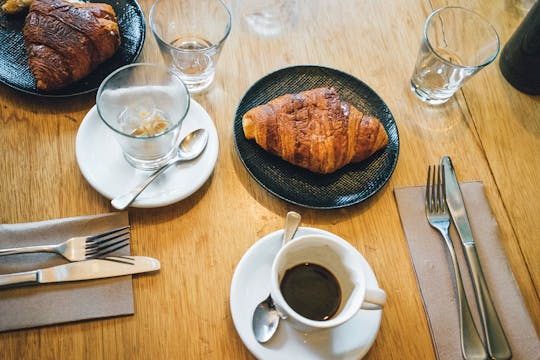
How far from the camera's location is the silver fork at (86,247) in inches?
35.4

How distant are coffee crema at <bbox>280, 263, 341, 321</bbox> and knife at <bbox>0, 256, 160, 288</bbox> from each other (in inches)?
10.5

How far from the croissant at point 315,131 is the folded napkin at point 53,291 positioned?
379 mm

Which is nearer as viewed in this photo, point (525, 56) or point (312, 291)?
point (312, 291)

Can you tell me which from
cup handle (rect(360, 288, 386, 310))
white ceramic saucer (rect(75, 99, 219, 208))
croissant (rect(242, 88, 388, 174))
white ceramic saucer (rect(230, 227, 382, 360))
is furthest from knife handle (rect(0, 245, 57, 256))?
cup handle (rect(360, 288, 386, 310))

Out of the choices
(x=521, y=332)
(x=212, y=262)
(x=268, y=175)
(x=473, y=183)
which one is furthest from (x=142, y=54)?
(x=521, y=332)

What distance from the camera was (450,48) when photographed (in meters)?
1.27

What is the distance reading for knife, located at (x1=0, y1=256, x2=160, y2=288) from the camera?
0.87m

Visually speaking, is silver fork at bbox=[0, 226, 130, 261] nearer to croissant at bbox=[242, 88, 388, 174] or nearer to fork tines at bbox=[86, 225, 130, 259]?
fork tines at bbox=[86, 225, 130, 259]

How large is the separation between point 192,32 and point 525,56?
0.84 metres

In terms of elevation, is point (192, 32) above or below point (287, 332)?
above

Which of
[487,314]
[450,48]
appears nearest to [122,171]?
[487,314]

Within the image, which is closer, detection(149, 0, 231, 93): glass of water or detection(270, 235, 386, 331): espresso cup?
Answer: detection(270, 235, 386, 331): espresso cup

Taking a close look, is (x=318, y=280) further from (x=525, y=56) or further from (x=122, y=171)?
(x=525, y=56)

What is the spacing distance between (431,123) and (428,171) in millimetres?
178
